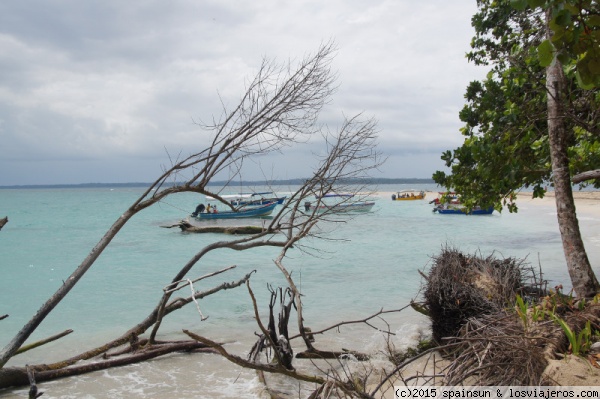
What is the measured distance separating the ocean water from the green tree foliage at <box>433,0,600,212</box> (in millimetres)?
1239

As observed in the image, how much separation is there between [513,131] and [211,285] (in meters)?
11.0

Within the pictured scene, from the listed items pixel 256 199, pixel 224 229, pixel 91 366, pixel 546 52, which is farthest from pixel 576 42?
pixel 224 229

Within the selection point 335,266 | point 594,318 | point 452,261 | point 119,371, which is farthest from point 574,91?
point 335,266

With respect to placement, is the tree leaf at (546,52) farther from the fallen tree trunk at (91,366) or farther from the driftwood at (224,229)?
the driftwood at (224,229)

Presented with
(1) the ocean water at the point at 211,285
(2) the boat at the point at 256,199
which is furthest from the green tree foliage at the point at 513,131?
(2) the boat at the point at 256,199

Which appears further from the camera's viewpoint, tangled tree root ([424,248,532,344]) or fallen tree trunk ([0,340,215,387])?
fallen tree trunk ([0,340,215,387])

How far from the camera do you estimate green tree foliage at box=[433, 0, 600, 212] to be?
7.43m

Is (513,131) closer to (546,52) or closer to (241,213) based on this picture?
(546,52)

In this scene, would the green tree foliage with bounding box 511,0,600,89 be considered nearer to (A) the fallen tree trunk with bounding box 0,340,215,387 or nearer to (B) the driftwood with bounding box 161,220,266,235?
(A) the fallen tree trunk with bounding box 0,340,215,387

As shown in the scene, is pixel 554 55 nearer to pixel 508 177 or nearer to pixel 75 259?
pixel 508 177

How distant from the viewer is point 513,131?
8125 mm

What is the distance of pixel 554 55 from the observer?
2.34m

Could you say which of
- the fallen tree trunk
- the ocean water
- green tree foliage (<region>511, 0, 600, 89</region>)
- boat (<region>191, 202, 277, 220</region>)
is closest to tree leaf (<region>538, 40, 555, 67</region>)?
green tree foliage (<region>511, 0, 600, 89</region>)

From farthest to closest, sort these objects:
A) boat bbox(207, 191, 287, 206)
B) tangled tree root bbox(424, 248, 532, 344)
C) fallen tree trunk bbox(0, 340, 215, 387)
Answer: boat bbox(207, 191, 287, 206), fallen tree trunk bbox(0, 340, 215, 387), tangled tree root bbox(424, 248, 532, 344)
